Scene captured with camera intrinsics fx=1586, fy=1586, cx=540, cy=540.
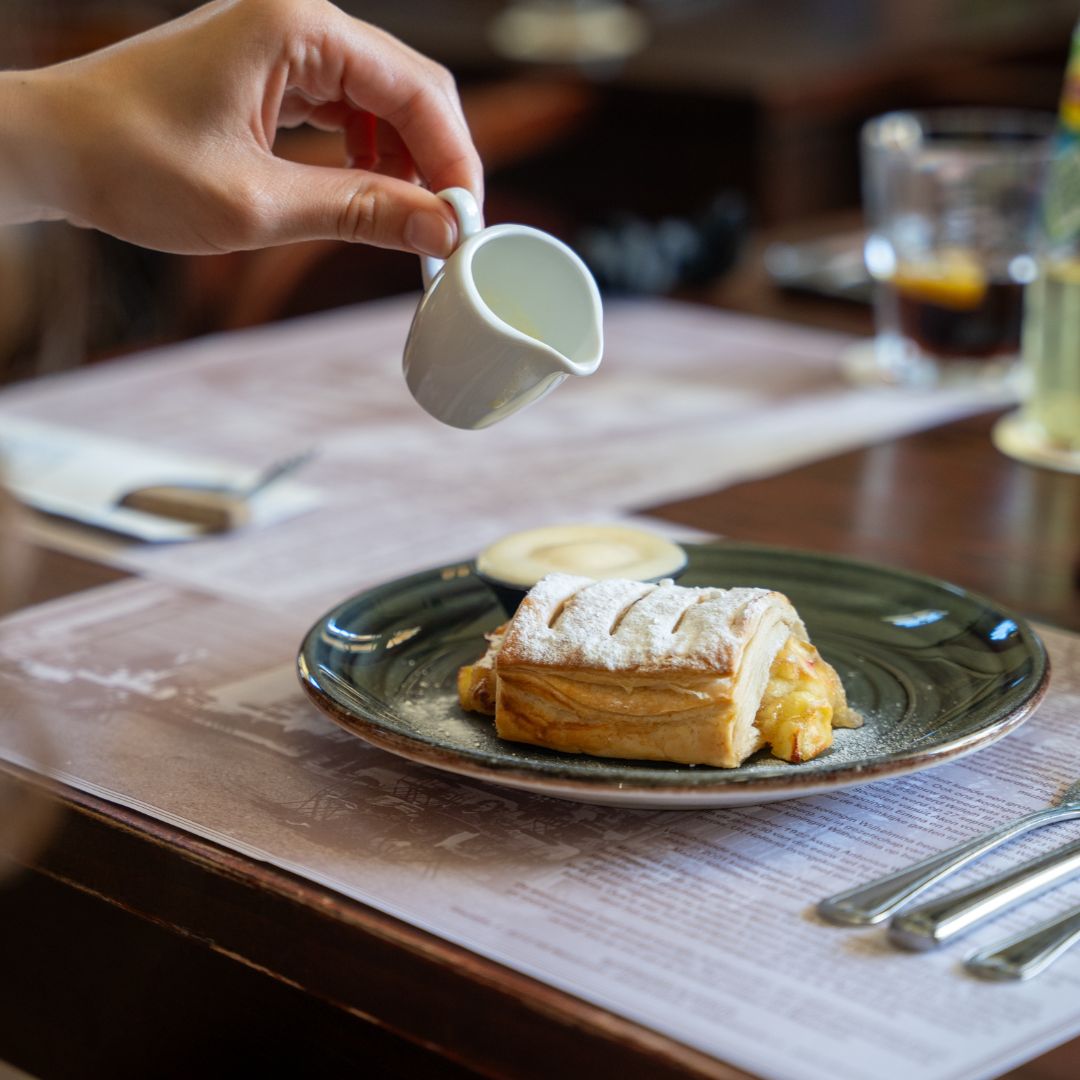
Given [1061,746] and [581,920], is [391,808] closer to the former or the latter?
[581,920]

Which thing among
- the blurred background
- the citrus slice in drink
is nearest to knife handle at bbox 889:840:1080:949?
the citrus slice in drink

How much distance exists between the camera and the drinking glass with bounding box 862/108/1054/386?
147cm

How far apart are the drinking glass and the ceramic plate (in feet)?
2.07

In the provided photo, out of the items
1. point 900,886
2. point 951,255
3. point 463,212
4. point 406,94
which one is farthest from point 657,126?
point 900,886

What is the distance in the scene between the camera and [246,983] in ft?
2.22

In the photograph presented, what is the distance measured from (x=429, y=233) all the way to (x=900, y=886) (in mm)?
412

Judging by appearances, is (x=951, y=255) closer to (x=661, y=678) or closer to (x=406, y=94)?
(x=406, y=94)

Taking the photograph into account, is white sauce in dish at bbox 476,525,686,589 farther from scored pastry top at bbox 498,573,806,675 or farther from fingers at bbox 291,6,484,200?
fingers at bbox 291,6,484,200

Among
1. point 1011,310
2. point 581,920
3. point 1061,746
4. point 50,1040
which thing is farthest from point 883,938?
point 1011,310

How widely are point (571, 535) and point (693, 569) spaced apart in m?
0.09

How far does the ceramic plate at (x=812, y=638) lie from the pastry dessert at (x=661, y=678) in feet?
0.03

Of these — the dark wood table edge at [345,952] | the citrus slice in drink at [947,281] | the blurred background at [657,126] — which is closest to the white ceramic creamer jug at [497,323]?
the dark wood table edge at [345,952]

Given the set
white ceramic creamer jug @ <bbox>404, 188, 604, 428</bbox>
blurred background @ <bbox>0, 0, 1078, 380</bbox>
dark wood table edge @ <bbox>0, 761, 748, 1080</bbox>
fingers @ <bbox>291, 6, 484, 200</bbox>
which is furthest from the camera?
blurred background @ <bbox>0, 0, 1078, 380</bbox>

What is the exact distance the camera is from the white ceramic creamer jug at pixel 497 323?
79cm
